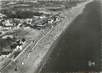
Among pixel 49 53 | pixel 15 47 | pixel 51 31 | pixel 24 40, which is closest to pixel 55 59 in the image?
pixel 49 53

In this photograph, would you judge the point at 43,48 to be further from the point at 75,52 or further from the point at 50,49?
the point at 75,52

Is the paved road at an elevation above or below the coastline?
below

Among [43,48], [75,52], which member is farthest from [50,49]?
[75,52]

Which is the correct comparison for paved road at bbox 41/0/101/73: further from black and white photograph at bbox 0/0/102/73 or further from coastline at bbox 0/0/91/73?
coastline at bbox 0/0/91/73

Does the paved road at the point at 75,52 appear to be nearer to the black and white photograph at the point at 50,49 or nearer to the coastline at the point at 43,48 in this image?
the black and white photograph at the point at 50,49

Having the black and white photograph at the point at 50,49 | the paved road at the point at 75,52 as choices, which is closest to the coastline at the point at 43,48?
the black and white photograph at the point at 50,49

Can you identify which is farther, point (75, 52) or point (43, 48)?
point (43, 48)

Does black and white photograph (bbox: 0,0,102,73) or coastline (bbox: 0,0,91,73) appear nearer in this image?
black and white photograph (bbox: 0,0,102,73)

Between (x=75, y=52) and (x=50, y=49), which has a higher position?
(x=50, y=49)

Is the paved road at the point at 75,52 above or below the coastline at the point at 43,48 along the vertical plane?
below

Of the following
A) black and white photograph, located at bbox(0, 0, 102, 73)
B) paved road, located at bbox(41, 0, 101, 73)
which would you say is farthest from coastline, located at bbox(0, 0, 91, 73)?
paved road, located at bbox(41, 0, 101, 73)

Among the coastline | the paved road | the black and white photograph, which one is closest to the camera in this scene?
the black and white photograph

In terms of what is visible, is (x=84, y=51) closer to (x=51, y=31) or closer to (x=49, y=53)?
(x=49, y=53)
